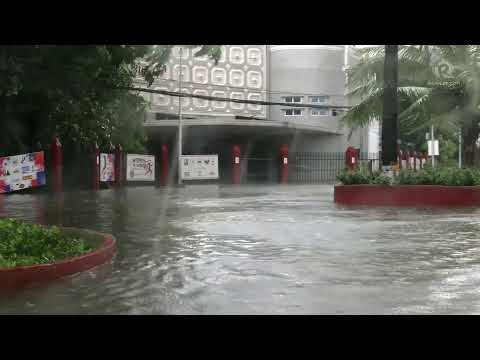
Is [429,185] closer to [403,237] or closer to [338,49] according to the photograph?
[403,237]

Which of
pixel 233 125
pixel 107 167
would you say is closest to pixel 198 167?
pixel 233 125

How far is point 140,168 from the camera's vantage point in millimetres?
29812

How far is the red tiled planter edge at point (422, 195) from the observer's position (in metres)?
15.5

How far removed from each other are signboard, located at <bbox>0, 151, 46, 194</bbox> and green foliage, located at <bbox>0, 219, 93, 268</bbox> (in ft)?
45.7

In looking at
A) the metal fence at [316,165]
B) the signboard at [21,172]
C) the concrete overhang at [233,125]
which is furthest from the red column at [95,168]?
the metal fence at [316,165]

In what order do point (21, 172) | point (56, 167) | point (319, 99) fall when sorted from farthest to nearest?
1. point (319, 99)
2. point (56, 167)
3. point (21, 172)

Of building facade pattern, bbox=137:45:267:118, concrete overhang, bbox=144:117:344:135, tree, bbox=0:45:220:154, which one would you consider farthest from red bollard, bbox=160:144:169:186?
building facade pattern, bbox=137:45:267:118

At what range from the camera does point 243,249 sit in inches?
333

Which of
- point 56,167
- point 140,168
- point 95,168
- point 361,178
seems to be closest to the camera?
point 361,178

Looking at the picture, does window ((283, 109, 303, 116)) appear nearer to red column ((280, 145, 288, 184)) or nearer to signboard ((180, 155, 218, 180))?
red column ((280, 145, 288, 184))

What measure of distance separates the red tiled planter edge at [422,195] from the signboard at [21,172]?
1209cm

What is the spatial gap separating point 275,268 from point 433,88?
63.8 feet

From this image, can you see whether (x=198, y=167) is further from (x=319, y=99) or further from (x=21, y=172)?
(x=319, y=99)
